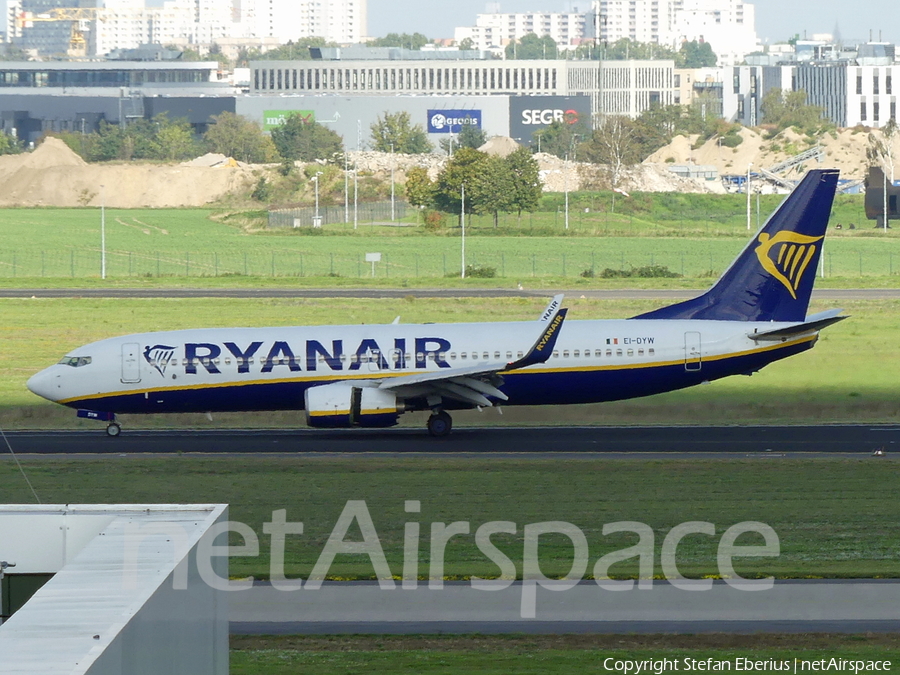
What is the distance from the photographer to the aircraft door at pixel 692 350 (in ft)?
138

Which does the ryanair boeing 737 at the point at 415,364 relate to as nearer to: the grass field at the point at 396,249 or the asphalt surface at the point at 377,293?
the asphalt surface at the point at 377,293

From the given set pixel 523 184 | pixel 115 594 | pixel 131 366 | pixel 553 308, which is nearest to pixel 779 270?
pixel 553 308

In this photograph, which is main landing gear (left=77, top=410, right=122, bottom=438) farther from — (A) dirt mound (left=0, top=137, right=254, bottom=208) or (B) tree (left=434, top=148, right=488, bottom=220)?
(A) dirt mound (left=0, top=137, right=254, bottom=208)

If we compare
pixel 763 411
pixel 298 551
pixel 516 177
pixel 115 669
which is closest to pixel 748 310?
pixel 763 411

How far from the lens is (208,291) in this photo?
3300 inches

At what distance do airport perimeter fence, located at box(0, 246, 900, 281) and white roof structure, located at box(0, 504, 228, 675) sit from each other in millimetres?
82790

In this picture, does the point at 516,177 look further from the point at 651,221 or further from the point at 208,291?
the point at 208,291

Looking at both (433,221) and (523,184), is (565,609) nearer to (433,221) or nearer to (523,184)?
(433,221)

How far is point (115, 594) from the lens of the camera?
10867 millimetres

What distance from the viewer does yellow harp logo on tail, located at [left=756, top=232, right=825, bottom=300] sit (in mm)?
43719

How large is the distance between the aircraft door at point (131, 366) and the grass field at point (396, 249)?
49.0 meters

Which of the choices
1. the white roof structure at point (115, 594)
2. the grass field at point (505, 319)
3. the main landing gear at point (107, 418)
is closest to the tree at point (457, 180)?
the grass field at point (505, 319)

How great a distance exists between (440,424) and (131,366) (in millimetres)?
9815

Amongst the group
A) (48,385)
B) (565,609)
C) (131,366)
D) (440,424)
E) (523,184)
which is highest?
(523,184)
